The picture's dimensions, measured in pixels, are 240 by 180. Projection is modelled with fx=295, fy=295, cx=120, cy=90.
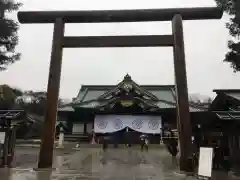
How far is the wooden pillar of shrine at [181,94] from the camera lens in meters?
8.74

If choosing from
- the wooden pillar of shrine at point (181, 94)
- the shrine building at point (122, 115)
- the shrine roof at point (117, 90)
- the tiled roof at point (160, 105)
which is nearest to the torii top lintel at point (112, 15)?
the wooden pillar of shrine at point (181, 94)

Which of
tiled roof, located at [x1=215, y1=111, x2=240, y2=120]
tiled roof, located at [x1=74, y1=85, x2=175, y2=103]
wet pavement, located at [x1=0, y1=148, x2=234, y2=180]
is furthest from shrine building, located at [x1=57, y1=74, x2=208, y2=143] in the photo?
tiled roof, located at [x1=215, y1=111, x2=240, y2=120]

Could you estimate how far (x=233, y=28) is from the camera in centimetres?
1310

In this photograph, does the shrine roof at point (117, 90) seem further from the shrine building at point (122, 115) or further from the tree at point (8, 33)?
the tree at point (8, 33)

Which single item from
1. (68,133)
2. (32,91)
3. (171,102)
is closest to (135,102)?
(171,102)

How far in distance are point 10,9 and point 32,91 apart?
38.2 meters

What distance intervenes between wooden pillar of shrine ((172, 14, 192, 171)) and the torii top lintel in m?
0.34

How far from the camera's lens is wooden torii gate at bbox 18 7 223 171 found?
30.2 ft

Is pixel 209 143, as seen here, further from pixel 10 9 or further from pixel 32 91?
pixel 32 91

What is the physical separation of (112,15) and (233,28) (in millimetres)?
6020

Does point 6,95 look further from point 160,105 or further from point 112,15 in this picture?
point 112,15

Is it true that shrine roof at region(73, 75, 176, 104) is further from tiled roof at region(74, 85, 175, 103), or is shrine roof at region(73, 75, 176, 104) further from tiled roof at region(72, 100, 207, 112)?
tiled roof at region(72, 100, 207, 112)

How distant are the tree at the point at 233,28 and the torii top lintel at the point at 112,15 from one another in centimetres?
281

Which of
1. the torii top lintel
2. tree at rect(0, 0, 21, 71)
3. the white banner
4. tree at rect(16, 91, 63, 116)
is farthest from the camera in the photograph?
tree at rect(16, 91, 63, 116)
